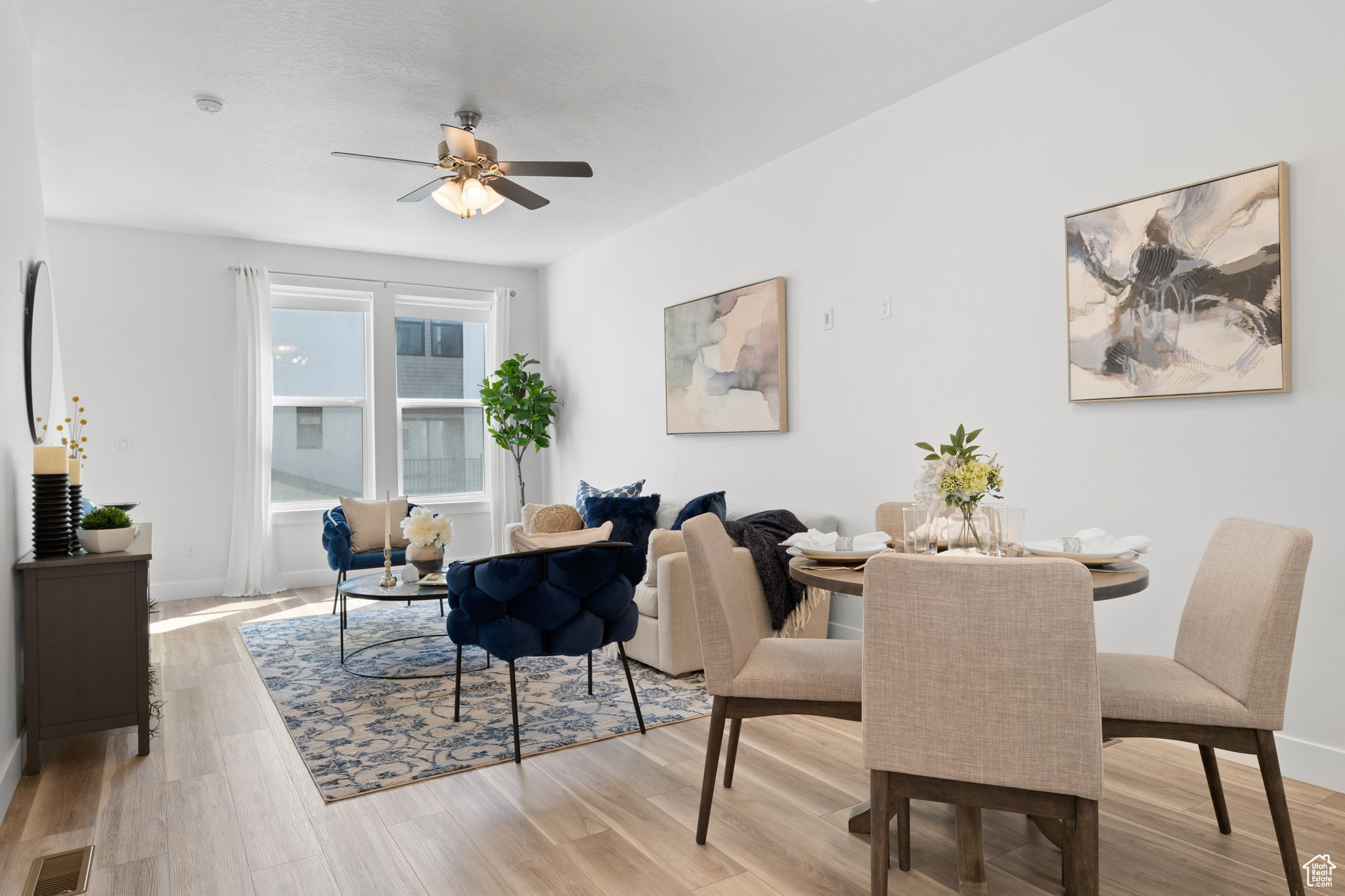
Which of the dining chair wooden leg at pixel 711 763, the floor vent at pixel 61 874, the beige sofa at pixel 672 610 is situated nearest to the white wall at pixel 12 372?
the floor vent at pixel 61 874

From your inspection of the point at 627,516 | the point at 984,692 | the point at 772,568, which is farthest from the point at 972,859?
the point at 627,516

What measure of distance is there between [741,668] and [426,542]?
2.24 meters

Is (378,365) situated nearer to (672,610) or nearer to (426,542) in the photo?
(426,542)

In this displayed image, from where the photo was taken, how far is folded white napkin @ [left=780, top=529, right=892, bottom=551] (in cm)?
234

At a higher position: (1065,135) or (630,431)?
(1065,135)

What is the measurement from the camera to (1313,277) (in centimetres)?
250

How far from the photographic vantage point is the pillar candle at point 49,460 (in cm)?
285

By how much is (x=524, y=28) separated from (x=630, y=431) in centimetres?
331

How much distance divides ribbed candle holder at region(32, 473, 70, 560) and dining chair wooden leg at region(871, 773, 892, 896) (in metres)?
2.88

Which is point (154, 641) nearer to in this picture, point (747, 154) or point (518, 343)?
point (518, 343)

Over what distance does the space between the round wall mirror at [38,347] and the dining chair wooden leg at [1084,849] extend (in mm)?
3808

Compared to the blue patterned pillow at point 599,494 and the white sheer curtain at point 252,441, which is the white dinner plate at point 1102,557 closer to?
the blue patterned pillow at point 599,494

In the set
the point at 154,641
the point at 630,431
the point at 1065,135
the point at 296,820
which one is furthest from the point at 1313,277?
the point at 154,641

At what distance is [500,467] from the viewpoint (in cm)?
708
